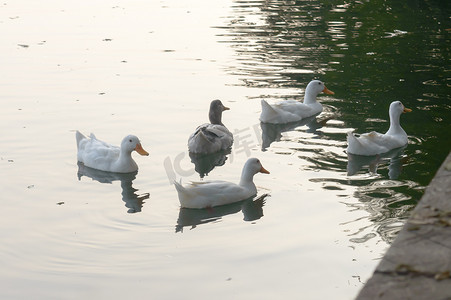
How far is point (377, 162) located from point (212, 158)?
2.43m

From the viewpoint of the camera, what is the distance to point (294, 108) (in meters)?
13.3

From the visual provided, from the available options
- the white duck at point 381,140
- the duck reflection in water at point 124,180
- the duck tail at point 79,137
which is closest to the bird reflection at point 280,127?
the white duck at point 381,140

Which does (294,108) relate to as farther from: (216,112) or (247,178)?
(247,178)

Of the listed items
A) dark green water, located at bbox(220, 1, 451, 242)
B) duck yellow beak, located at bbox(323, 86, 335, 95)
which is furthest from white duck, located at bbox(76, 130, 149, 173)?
duck yellow beak, located at bbox(323, 86, 335, 95)

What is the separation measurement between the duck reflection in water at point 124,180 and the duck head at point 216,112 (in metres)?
2.14

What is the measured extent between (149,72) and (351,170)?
23.0 ft

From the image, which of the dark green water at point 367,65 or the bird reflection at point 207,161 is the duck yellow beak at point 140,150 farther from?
the dark green water at point 367,65

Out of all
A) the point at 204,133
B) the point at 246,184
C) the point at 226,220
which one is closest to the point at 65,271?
the point at 226,220

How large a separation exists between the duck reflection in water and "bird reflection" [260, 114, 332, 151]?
2320 mm

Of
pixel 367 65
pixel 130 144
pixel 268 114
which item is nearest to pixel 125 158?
pixel 130 144

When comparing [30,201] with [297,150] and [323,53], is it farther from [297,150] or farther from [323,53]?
[323,53]

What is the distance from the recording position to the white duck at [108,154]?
35.3 ft

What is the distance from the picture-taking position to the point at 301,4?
81.4 ft

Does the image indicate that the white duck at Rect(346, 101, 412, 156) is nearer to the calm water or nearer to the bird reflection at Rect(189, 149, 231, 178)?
the calm water
